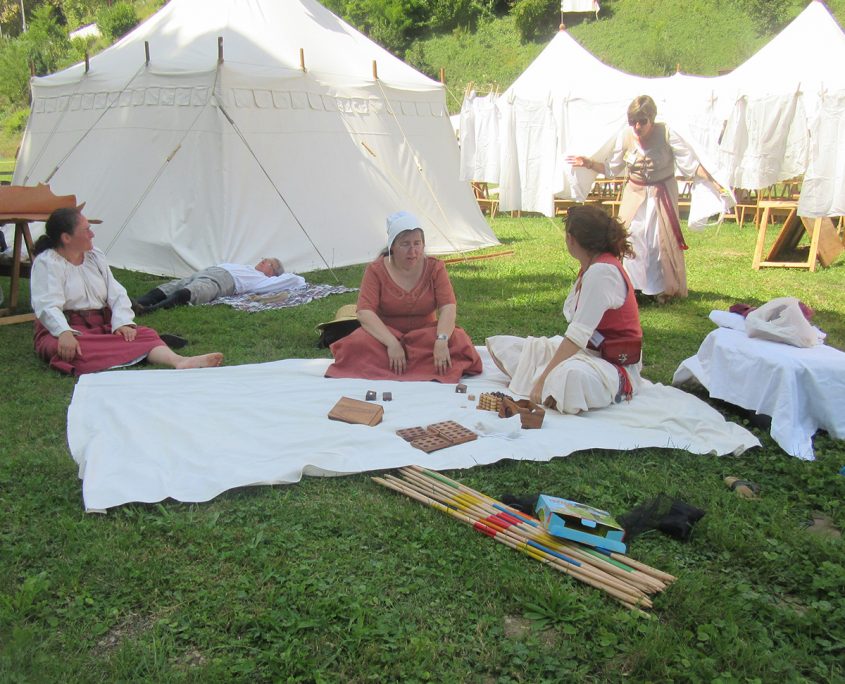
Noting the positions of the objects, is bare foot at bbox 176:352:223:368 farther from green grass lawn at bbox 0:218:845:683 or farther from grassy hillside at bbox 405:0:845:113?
grassy hillside at bbox 405:0:845:113

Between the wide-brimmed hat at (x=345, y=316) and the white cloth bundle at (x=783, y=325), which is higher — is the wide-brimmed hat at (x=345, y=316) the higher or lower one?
the lower one

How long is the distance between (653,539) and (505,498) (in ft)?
1.80

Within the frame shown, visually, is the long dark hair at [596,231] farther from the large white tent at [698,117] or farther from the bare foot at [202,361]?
the large white tent at [698,117]

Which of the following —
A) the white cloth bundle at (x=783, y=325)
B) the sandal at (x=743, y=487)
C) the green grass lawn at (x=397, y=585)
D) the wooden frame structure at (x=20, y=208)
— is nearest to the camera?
the green grass lawn at (x=397, y=585)

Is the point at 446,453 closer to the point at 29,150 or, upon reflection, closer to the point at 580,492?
the point at 580,492

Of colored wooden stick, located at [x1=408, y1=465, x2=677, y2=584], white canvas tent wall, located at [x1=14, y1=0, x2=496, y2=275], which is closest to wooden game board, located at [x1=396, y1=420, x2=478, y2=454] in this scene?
colored wooden stick, located at [x1=408, y1=465, x2=677, y2=584]

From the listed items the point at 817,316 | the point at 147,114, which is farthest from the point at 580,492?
the point at 147,114

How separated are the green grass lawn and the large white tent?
23.6 ft

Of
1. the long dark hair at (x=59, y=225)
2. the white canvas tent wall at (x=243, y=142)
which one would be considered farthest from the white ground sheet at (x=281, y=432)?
the white canvas tent wall at (x=243, y=142)

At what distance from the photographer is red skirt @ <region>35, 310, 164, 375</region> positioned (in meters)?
4.48

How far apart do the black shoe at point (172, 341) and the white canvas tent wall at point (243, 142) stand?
2.34 metres

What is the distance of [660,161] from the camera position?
6.33 metres

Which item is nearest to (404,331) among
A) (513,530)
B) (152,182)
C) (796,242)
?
(513,530)

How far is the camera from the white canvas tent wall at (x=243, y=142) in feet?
24.8
